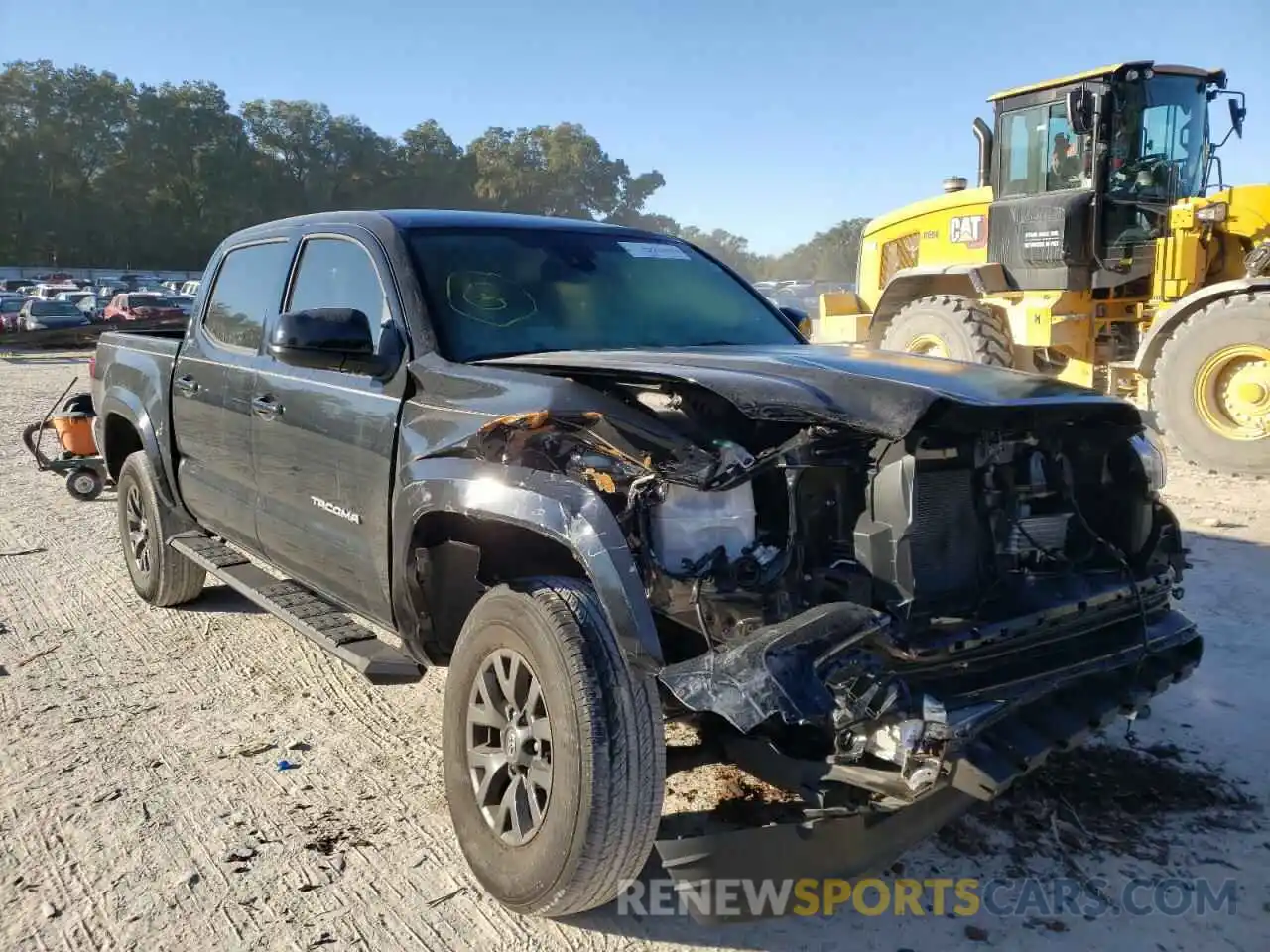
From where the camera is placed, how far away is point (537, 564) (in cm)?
314

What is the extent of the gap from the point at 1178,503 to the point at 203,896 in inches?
266

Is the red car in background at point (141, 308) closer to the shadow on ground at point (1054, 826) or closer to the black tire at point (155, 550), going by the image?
the black tire at point (155, 550)

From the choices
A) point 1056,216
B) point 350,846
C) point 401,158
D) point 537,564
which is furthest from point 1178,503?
point 401,158

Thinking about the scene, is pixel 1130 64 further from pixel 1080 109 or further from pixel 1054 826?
pixel 1054 826

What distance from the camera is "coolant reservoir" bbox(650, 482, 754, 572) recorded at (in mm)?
2570

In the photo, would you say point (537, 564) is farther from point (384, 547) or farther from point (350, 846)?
point (350, 846)

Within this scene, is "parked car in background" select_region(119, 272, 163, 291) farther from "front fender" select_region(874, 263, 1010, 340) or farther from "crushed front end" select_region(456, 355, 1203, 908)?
"crushed front end" select_region(456, 355, 1203, 908)

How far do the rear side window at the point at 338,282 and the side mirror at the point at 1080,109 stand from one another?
22.8 ft

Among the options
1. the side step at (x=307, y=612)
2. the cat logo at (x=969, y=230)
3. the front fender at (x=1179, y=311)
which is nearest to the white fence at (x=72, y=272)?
the cat logo at (x=969, y=230)

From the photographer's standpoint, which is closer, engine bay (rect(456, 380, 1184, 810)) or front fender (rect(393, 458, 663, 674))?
engine bay (rect(456, 380, 1184, 810))

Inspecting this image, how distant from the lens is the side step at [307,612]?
3303 millimetres

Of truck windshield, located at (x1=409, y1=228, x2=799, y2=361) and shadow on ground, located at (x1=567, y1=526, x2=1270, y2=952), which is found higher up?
truck windshield, located at (x1=409, y1=228, x2=799, y2=361)

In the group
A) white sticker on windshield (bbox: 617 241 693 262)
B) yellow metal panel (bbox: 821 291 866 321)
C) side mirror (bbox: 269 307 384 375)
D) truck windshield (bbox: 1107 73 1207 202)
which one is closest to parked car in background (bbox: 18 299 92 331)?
yellow metal panel (bbox: 821 291 866 321)

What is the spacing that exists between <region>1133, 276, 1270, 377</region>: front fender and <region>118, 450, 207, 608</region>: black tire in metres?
7.53
